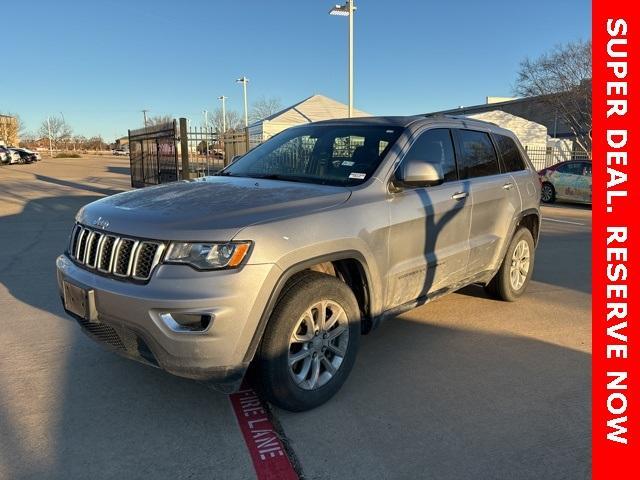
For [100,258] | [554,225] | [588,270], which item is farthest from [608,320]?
[554,225]

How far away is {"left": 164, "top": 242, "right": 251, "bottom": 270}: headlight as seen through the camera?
265 centimetres

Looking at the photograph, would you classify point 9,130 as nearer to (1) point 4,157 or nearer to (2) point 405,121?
(1) point 4,157

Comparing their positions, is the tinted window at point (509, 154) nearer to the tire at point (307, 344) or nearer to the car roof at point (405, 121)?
the car roof at point (405, 121)

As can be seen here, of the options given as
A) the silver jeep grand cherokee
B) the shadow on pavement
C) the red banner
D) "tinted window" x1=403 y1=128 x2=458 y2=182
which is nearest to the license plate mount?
the silver jeep grand cherokee

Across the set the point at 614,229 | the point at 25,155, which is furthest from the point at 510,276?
the point at 25,155

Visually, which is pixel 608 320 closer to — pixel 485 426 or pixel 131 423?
pixel 485 426

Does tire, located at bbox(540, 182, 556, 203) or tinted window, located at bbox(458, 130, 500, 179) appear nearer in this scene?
tinted window, located at bbox(458, 130, 500, 179)

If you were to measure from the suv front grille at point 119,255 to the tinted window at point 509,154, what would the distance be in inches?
147

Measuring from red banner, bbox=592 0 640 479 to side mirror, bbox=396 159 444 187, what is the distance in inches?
56.7

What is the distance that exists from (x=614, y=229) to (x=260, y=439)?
2.07 m

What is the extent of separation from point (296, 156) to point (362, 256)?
1365 mm

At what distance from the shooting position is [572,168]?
15484mm

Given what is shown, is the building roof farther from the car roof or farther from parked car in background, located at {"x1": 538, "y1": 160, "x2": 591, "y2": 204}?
the car roof

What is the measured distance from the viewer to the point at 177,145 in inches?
550
